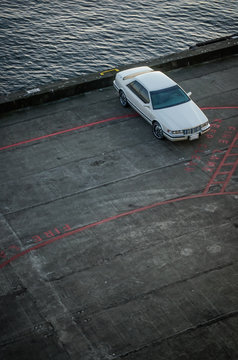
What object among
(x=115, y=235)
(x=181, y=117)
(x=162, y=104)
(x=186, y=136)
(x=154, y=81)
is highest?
(x=154, y=81)

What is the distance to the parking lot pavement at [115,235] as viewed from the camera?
533 inches

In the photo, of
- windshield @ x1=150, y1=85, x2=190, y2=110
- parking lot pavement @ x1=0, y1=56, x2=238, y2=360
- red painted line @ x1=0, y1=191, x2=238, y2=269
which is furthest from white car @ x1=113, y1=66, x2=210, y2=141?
red painted line @ x1=0, y1=191, x2=238, y2=269

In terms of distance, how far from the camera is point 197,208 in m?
17.4

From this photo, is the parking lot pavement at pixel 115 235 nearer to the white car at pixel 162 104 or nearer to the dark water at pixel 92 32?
the white car at pixel 162 104

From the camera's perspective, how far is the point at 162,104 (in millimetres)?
20938

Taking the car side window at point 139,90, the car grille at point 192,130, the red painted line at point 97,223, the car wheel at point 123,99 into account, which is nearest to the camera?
the red painted line at point 97,223

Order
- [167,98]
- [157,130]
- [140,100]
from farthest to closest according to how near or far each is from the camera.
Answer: [140,100], [167,98], [157,130]

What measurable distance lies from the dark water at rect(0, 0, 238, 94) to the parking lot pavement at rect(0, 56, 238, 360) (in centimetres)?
1078

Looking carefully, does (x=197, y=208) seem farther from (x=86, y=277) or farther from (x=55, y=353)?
(x=55, y=353)

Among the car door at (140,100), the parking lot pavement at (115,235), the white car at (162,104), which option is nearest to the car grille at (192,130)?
the white car at (162,104)

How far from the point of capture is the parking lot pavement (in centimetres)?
1354

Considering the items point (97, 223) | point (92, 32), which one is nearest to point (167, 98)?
point (97, 223)

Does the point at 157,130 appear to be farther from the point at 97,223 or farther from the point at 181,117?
the point at 97,223

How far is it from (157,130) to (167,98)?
140 cm
